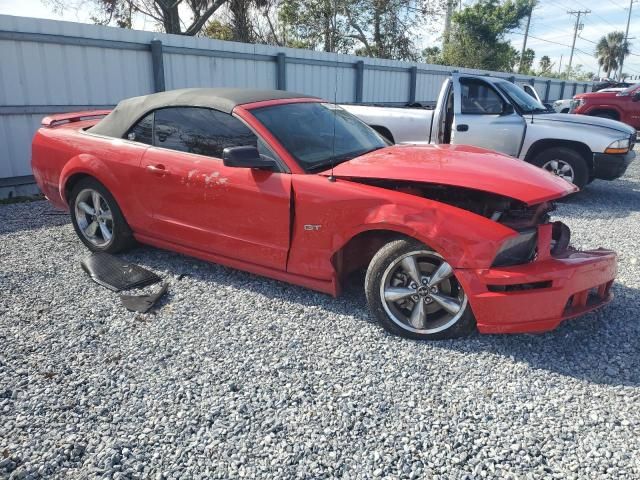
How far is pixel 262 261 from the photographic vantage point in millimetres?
3646

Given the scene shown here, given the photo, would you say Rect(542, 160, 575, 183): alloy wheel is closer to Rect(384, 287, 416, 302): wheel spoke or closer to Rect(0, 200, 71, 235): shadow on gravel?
Rect(384, 287, 416, 302): wheel spoke

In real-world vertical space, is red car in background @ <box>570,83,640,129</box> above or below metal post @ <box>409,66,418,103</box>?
below

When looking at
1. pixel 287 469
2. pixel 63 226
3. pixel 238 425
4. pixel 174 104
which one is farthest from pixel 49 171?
pixel 287 469

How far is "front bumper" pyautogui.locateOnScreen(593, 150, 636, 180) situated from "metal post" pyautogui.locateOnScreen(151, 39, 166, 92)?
7.05 meters

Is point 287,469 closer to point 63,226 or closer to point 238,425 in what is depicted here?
point 238,425

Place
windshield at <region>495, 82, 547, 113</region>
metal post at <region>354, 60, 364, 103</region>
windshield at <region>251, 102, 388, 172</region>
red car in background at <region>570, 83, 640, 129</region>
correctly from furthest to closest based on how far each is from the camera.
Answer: red car in background at <region>570, 83, 640, 129</region> → metal post at <region>354, 60, 364, 103</region> → windshield at <region>495, 82, 547, 113</region> → windshield at <region>251, 102, 388, 172</region>

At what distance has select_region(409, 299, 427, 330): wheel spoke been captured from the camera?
317 centimetres

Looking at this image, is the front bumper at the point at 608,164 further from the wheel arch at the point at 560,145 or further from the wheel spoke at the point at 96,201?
the wheel spoke at the point at 96,201

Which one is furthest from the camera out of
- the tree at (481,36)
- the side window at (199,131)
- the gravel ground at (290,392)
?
the tree at (481,36)

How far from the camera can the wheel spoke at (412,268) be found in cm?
311

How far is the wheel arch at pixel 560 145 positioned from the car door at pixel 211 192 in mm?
5289

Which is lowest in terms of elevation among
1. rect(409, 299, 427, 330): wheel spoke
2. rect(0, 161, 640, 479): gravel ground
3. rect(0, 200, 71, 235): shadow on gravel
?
rect(0, 200, 71, 235): shadow on gravel

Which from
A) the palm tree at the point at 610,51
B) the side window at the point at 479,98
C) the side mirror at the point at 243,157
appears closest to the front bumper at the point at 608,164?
the side window at the point at 479,98

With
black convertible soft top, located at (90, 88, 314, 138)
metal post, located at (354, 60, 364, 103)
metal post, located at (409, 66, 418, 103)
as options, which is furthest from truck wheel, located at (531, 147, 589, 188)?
metal post, located at (409, 66, 418, 103)
